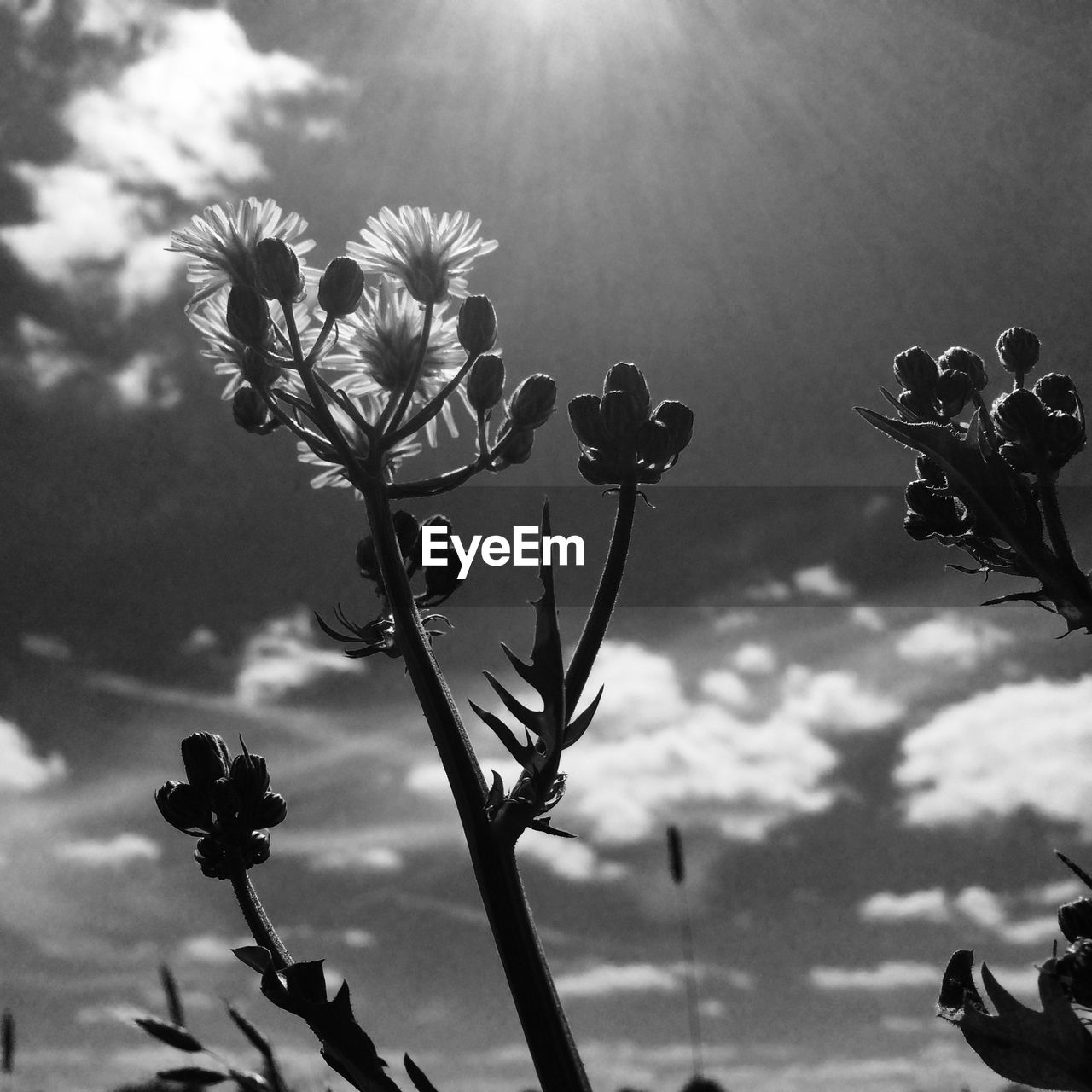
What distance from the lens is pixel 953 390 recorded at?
266cm

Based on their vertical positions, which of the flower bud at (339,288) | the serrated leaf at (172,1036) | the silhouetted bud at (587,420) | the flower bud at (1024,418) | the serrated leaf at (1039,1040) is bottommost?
the serrated leaf at (1039,1040)

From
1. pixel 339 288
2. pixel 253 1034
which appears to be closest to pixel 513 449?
pixel 339 288

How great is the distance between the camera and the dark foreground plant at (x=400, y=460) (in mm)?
1971

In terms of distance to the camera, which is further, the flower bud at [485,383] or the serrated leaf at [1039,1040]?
the flower bud at [485,383]

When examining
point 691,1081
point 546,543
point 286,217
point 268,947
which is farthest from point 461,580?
point 691,1081

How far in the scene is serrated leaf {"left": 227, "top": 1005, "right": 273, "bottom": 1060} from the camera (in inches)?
61.6

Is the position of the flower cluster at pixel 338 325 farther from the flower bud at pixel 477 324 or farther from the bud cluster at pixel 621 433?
the bud cluster at pixel 621 433

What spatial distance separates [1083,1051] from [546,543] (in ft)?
3.71

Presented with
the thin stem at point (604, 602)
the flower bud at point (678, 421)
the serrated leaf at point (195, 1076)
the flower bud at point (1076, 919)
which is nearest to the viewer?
the serrated leaf at point (195, 1076)

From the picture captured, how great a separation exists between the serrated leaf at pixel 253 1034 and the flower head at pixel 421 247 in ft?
6.45

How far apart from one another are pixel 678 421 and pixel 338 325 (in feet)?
3.12

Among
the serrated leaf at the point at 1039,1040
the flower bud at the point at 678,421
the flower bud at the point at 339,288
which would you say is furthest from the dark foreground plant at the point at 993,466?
the flower bud at the point at 339,288

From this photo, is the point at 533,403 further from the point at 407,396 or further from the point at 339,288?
the point at 339,288

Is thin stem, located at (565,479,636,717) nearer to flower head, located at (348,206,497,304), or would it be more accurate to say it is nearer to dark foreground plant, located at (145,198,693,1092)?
dark foreground plant, located at (145,198,693,1092)
